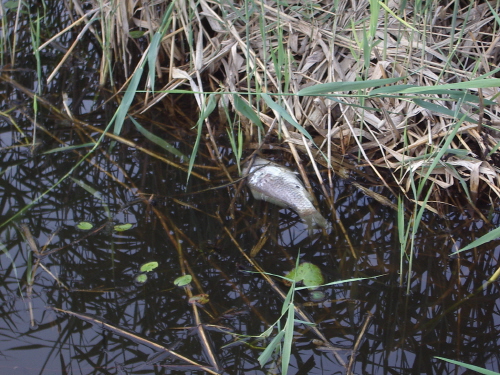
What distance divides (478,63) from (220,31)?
108 cm

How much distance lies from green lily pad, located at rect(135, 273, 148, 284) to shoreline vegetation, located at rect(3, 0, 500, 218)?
0.51m

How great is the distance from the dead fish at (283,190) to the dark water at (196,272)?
1.5 inches

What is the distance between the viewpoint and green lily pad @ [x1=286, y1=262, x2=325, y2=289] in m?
1.51

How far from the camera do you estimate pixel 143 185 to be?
1905 millimetres

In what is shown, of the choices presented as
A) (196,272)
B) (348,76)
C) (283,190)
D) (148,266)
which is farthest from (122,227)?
(348,76)

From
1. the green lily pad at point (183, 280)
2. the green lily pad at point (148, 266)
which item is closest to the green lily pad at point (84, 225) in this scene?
the green lily pad at point (148, 266)

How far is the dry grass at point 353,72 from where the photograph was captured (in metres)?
1.84

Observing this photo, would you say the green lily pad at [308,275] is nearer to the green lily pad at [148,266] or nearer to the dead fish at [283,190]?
the dead fish at [283,190]

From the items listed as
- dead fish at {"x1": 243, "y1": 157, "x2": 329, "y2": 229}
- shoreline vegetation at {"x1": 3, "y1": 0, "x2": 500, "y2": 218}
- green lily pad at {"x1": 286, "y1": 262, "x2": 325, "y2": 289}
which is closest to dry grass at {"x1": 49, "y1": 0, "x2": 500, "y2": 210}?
shoreline vegetation at {"x1": 3, "y1": 0, "x2": 500, "y2": 218}

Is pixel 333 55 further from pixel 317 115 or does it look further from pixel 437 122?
pixel 437 122

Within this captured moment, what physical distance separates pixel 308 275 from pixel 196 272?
34 cm

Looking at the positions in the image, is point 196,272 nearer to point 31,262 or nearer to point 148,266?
point 148,266

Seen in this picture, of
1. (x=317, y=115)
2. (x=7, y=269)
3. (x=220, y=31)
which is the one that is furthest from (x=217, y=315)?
(x=220, y=31)

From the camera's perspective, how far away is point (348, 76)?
2.12 metres
